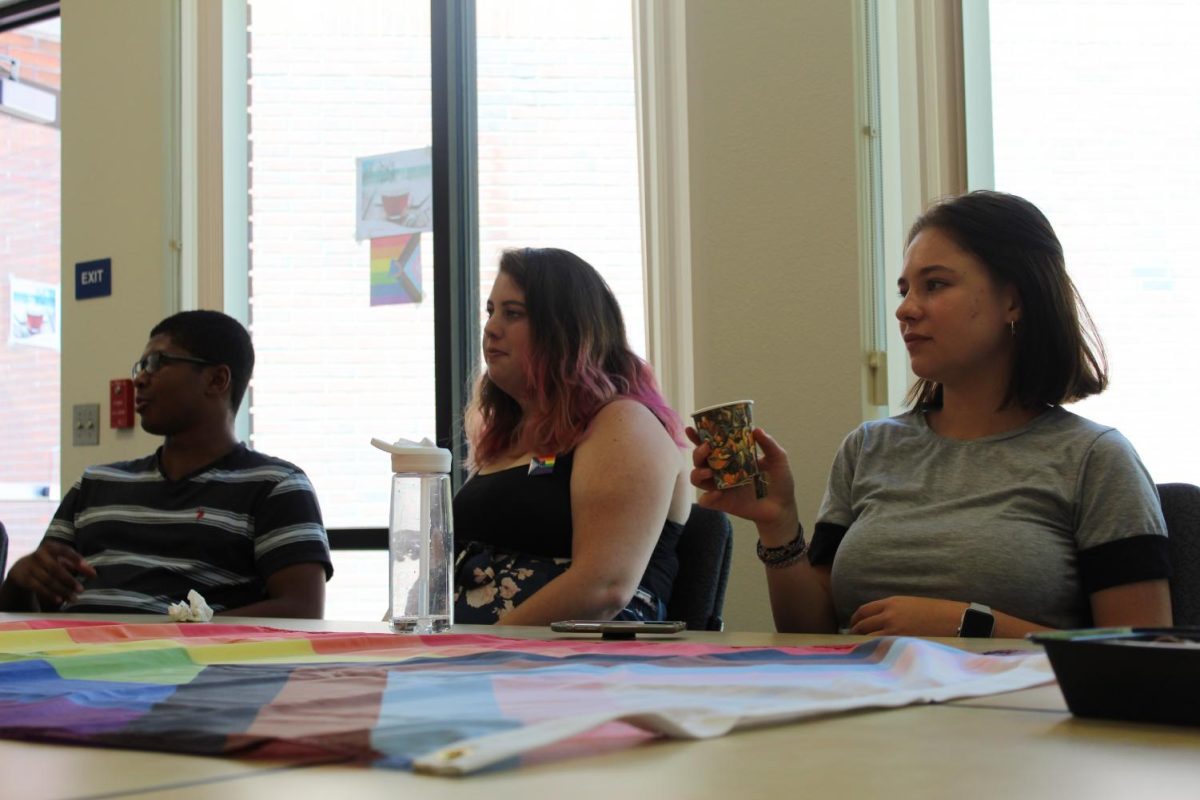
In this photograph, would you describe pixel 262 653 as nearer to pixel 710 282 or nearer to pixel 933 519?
pixel 933 519

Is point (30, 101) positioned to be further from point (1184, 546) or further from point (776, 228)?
point (1184, 546)

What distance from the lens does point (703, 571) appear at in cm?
210

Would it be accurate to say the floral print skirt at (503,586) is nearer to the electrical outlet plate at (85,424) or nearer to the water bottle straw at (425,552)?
the water bottle straw at (425,552)

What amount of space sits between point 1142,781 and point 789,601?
130 centimetres

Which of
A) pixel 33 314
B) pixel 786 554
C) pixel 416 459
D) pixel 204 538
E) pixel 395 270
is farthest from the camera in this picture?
pixel 33 314

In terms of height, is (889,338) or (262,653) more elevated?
(889,338)

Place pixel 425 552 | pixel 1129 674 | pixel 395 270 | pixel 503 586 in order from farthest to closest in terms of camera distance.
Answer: pixel 395 270, pixel 503 586, pixel 425 552, pixel 1129 674

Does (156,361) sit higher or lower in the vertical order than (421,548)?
higher

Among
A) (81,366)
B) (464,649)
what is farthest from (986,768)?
(81,366)

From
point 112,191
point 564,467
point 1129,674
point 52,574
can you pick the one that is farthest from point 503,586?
point 112,191

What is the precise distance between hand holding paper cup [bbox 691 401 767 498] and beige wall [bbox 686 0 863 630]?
1266mm

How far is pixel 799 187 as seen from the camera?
2.74m

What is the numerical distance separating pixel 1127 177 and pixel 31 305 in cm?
374

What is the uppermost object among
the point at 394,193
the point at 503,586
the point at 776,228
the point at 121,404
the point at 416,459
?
the point at 394,193
